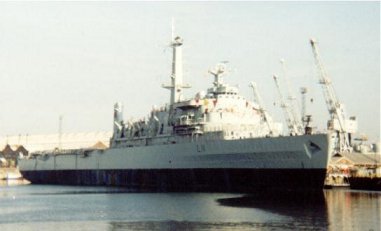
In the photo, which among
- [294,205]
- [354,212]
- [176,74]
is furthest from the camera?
[176,74]

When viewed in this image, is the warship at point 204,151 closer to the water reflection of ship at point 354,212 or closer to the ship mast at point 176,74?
the ship mast at point 176,74

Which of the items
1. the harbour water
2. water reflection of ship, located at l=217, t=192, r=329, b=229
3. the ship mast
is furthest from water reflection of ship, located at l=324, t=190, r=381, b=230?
the ship mast

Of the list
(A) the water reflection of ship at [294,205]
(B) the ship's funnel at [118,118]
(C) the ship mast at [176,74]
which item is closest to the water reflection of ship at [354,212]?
(A) the water reflection of ship at [294,205]

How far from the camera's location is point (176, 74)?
58.3m

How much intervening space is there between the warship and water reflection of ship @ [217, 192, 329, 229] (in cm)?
217

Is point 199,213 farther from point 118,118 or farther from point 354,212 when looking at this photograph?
point 118,118

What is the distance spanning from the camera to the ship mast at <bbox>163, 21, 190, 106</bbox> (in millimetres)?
57438

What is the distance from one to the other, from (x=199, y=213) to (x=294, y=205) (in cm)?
618

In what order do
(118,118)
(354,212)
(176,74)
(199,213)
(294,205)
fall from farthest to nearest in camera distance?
(118,118), (176,74), (294,205), (199,213), (354,212)

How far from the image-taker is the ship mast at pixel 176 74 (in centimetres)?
5744

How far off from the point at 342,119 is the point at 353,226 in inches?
2049

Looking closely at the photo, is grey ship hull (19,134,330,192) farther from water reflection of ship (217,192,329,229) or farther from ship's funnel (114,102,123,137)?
ship's funnel (114,102,123,137)

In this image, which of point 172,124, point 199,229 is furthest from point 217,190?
point 199,229

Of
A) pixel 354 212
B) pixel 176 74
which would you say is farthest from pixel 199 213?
pixel 176 74
